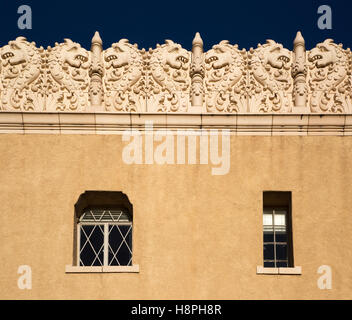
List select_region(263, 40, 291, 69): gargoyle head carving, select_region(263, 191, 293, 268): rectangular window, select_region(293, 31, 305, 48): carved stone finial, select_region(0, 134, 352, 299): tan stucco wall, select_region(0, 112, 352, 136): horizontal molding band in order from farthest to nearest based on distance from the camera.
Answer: select_region(293, 31, 305, 48): carved stone finial, select_region(263, 40, 291, 69): gargoyle head carving, select_region(0, 112, 352, 136): horizontal molding band, select_region(263, 191, 293, 268): rectangular window, select_region(0, 134, 352, 299): tan stucco wall

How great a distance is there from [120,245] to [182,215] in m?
1.30

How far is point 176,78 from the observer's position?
17.8 meters

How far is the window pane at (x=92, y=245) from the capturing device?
16688 millimetres

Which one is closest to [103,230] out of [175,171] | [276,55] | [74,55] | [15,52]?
[175,171]

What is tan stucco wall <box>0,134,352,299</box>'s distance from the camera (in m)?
16.0

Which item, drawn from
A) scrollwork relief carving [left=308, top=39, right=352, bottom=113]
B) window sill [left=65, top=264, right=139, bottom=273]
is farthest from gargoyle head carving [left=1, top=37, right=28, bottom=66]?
scrollwork relief carving [left=308, top=39, right=352, bottom=113]

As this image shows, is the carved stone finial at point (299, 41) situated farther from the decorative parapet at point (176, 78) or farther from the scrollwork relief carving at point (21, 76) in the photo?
the scrollwork relief carving at point (21, 76)

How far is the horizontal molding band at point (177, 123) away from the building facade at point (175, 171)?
0.7 inches

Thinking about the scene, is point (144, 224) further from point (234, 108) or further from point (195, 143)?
point (234, 108)

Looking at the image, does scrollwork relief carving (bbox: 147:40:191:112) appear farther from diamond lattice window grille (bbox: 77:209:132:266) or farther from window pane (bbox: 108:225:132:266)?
window pane (bbox: 108:225:132:266)

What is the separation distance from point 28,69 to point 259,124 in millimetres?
4562

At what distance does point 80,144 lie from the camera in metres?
17.1

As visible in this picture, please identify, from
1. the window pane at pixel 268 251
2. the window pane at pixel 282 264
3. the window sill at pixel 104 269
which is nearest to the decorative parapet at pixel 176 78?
the window pane at pixel 268 251

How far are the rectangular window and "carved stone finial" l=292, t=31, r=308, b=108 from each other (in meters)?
1.87
